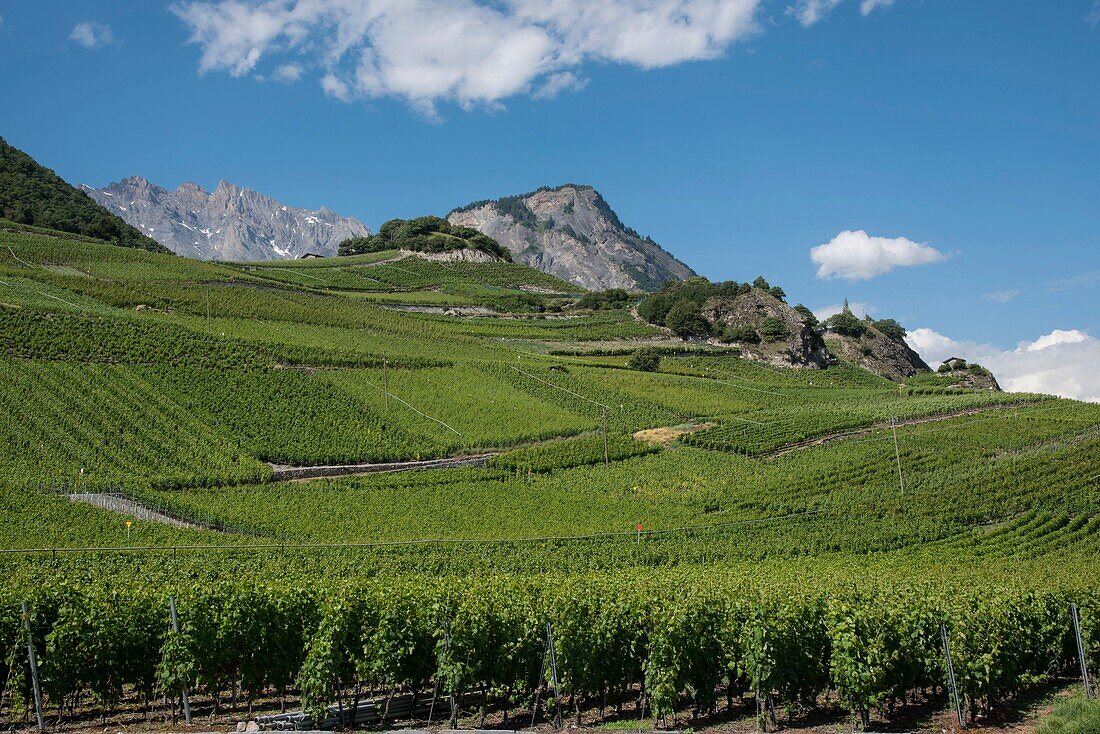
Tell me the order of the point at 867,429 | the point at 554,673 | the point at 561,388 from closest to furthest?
the point at 554,673 < the point at 867,429 < the point at 561,388

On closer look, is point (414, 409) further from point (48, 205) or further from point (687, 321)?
point (48, 205)

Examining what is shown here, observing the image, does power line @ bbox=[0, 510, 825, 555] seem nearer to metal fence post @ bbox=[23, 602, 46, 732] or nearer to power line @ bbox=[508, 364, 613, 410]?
metal fence post @ bbox=[23, 602, 46, 732]

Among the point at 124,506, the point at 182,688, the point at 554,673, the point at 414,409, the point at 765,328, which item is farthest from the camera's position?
the point at 765,328

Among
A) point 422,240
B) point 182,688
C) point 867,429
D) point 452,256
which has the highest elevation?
point 422,240

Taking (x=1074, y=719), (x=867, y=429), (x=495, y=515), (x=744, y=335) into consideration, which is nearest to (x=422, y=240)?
(x=744, y=335)

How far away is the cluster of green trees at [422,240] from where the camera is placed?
553 feet

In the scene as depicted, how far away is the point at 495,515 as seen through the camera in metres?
48.8

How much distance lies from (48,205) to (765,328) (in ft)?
344

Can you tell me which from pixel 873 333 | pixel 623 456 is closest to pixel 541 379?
pixel 623 456

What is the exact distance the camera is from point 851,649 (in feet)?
57.1

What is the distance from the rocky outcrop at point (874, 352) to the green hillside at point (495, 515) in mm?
17936

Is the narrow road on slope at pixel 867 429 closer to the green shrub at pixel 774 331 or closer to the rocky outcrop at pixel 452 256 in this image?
the green shrub at pixel 774 331

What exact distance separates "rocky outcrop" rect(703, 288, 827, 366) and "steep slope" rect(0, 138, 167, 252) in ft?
281

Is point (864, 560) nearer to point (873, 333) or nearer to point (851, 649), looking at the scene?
point (851, 649)
